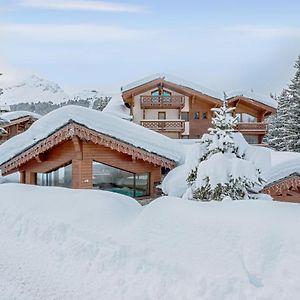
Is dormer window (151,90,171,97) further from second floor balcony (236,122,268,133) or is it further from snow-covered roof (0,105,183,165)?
snow-covered roof (0,105,183,165)

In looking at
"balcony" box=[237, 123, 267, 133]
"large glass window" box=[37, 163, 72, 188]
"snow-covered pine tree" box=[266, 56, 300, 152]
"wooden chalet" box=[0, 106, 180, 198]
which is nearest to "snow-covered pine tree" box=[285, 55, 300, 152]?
"snow-covered pine tree" box=[266, 56, 300, 152]

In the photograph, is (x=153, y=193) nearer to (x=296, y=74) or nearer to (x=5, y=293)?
(x=5, y=293)

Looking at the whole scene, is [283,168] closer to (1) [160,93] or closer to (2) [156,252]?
(2) [156,252]

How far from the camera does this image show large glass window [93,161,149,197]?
1620 centimetres

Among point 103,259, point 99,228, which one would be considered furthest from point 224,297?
point 99,228

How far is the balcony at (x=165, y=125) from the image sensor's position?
3069 cm

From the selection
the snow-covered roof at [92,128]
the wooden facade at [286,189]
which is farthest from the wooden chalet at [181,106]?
the wooden facade at [286,189]

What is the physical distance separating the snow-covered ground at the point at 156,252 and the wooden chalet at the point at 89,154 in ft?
21.4

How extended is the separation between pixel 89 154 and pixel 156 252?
938 cm

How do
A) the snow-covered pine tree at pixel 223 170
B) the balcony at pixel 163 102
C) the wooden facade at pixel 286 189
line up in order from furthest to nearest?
the balcony at pixel 163 102 → the wooden facade at pixel 286 189 → the snow-covered pine tree at pixel 223 170

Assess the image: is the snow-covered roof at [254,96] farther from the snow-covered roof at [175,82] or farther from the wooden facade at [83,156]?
the wooden facade at [83,156]

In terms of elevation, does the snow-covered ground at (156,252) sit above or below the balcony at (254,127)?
below

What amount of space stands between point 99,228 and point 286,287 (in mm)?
3670

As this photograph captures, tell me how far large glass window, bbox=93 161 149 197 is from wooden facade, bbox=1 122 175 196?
17 cm
